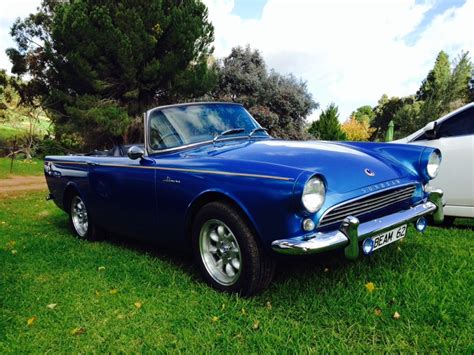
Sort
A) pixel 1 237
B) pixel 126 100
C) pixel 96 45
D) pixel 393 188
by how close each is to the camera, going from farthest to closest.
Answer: pixel 126 100, pixel 96 45, pixel 1 237, pixel 393 188

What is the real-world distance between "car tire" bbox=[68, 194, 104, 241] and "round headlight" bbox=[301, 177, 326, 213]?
10.6 ft

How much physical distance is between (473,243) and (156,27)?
18.4 meters

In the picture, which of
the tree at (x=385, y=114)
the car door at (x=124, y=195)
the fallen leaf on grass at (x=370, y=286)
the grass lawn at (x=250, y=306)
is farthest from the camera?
the tree at (x=385, y=114)

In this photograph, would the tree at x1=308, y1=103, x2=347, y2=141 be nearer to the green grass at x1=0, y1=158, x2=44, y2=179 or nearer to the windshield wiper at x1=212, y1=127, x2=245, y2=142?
the green grass at x1=0, y1=158, x2=44, y2=179

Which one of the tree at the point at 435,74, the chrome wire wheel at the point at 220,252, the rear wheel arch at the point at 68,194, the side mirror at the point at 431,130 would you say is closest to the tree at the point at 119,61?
the rear wheel arch at the point at 68,194

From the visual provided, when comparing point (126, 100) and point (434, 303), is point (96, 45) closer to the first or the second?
point (126, 100)

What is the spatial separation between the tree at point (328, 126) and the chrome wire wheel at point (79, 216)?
64.6ft

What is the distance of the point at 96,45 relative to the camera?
19219 mm

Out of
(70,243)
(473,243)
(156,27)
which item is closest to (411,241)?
(473,243)

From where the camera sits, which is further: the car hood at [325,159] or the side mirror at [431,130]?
the side mirror at [431,130]

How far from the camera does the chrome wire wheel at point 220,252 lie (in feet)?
10.6

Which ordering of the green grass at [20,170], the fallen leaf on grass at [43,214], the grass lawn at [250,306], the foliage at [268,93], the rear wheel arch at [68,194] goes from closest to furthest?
1. the grass lawn at [250,306]
2. the rear wheel arch at [68,194]
3. the fallen leaf on grass at [43,214]
4. the green grass at [20,170]
5. the foliage at [268,93]

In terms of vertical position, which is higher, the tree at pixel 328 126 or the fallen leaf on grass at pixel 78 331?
the tree at pixel 328 126

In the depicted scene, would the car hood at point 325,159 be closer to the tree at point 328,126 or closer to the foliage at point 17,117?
the tree at point 328,126
